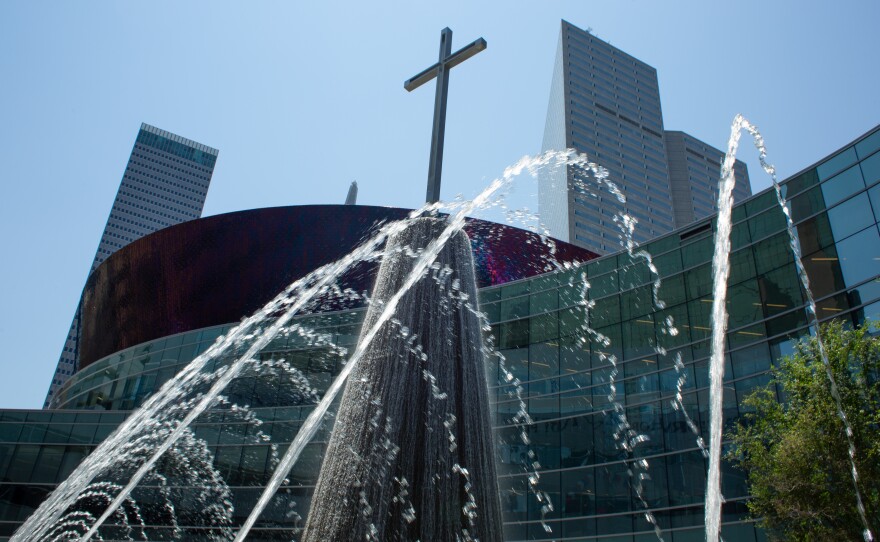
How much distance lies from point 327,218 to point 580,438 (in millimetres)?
20013

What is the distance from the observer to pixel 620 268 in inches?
824

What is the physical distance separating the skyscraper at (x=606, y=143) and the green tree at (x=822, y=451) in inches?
3877

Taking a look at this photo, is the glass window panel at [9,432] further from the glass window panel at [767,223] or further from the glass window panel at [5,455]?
the glass window panel at [767,223]

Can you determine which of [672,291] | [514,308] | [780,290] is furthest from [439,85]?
[514,308]

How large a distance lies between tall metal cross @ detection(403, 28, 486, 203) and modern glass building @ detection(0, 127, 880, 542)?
1064cm

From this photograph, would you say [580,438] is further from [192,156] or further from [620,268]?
[192,156]

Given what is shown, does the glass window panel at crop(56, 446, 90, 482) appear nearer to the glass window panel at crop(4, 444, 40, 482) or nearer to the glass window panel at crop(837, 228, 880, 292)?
the glass window panel at crop(4, 444, 40, 482)

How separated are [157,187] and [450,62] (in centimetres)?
18827

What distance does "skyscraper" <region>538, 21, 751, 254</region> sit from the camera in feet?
391

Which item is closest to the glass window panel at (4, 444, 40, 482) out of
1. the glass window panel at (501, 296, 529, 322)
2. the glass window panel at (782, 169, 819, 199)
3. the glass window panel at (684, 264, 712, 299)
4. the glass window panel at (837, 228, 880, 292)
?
the glass window panel at (501, 296, 529, 322)

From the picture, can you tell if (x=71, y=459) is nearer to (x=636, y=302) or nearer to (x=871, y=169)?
(x=636, y=302)

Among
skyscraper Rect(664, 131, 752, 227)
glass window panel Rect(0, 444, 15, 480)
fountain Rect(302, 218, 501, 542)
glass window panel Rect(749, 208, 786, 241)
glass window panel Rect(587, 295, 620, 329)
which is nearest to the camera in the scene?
fountain Rect(302, 218, 501, 542)

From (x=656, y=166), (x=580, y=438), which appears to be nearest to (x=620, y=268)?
(x=580, y=438)

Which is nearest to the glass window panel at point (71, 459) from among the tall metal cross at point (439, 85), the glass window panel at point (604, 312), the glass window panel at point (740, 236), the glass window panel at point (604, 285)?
the glass window panel at point (604, 312)
